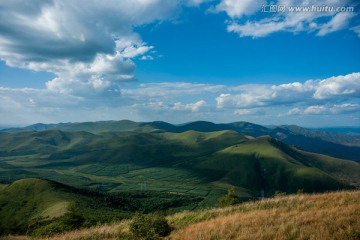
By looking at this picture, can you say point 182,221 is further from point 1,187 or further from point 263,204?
point 1,187

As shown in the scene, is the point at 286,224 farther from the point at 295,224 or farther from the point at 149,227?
the point at 149,227

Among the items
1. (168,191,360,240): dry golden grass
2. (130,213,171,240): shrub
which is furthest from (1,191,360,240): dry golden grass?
(130,213,171,240): shrub

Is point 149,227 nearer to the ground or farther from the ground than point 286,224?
nearer to the ground

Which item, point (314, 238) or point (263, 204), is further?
point (263, 204)

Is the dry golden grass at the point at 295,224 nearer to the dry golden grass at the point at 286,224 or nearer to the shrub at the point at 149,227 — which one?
the dry golden grass at the point at 286,224

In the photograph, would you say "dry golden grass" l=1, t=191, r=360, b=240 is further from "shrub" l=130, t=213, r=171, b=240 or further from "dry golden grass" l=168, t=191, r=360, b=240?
"shrub" l=130, t=213, r=171, b=240

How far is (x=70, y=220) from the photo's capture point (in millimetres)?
72188

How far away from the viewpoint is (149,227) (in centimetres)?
1847

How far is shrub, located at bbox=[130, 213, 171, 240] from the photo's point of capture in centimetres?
1764

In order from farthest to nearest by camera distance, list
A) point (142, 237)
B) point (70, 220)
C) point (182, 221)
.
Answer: point (70, 220) → point (182, 221) → point (142, 237)

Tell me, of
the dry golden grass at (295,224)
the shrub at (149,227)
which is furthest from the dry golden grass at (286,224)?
the shrub at (149,227)

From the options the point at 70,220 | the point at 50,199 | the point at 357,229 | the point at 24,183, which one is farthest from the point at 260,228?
the point at 24,183

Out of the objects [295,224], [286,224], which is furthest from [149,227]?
[295,224]

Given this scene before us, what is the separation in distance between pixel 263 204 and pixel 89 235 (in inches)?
552
